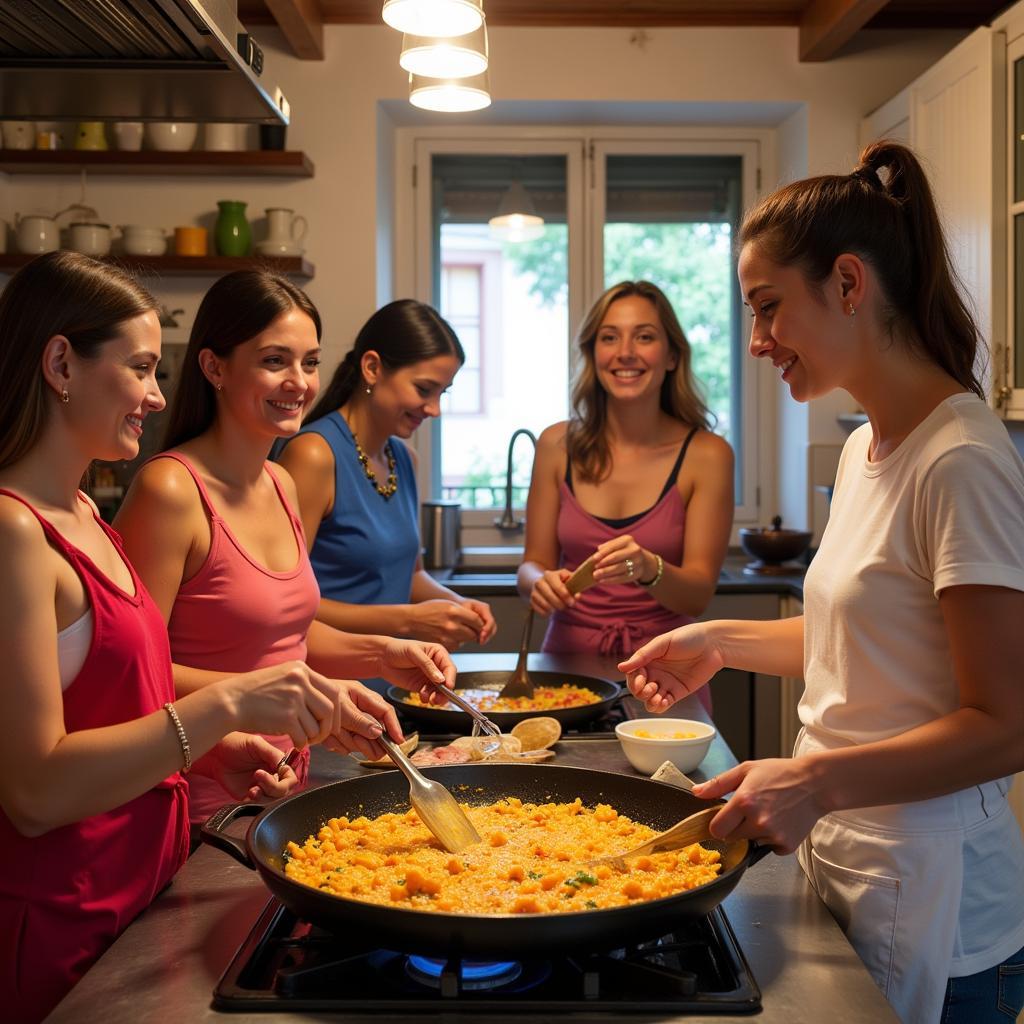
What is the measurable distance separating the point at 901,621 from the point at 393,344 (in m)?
1.69

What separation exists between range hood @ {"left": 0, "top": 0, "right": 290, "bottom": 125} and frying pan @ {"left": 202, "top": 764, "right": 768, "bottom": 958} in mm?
964

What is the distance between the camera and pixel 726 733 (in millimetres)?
4012

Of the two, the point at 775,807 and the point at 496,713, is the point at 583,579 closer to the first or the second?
the point at 496,713

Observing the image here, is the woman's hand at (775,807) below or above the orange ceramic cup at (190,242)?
below

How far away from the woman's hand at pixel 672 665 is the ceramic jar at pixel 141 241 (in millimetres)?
3016

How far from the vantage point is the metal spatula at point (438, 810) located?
1363 millimetres

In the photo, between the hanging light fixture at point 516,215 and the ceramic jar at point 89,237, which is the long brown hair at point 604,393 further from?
the ceramic jar at point 89,237

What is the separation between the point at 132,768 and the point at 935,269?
1.07 meters

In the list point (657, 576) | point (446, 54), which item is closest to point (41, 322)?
point (446, 54)

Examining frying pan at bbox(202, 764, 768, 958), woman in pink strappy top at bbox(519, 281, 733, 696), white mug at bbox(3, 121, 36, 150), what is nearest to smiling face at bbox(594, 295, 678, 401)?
woman in pink strappy top at bbox(519, 281, 733, 696)

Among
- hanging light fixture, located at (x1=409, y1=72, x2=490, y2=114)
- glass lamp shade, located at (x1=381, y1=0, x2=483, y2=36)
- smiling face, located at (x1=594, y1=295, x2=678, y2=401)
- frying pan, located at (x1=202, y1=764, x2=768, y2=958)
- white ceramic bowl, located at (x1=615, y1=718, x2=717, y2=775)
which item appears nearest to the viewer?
frying pan, located at (x1=202, y1=764, x2=768, y2=958)

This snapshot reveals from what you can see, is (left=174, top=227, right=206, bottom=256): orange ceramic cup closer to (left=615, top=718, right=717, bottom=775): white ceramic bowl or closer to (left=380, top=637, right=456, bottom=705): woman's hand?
(left=380, top=637, right=456, bottom=705): woman's hand

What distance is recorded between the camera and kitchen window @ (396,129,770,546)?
4.69 meters

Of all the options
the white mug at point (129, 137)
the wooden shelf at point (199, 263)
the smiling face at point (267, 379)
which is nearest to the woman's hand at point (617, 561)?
the smiling face at point (267, 379)
